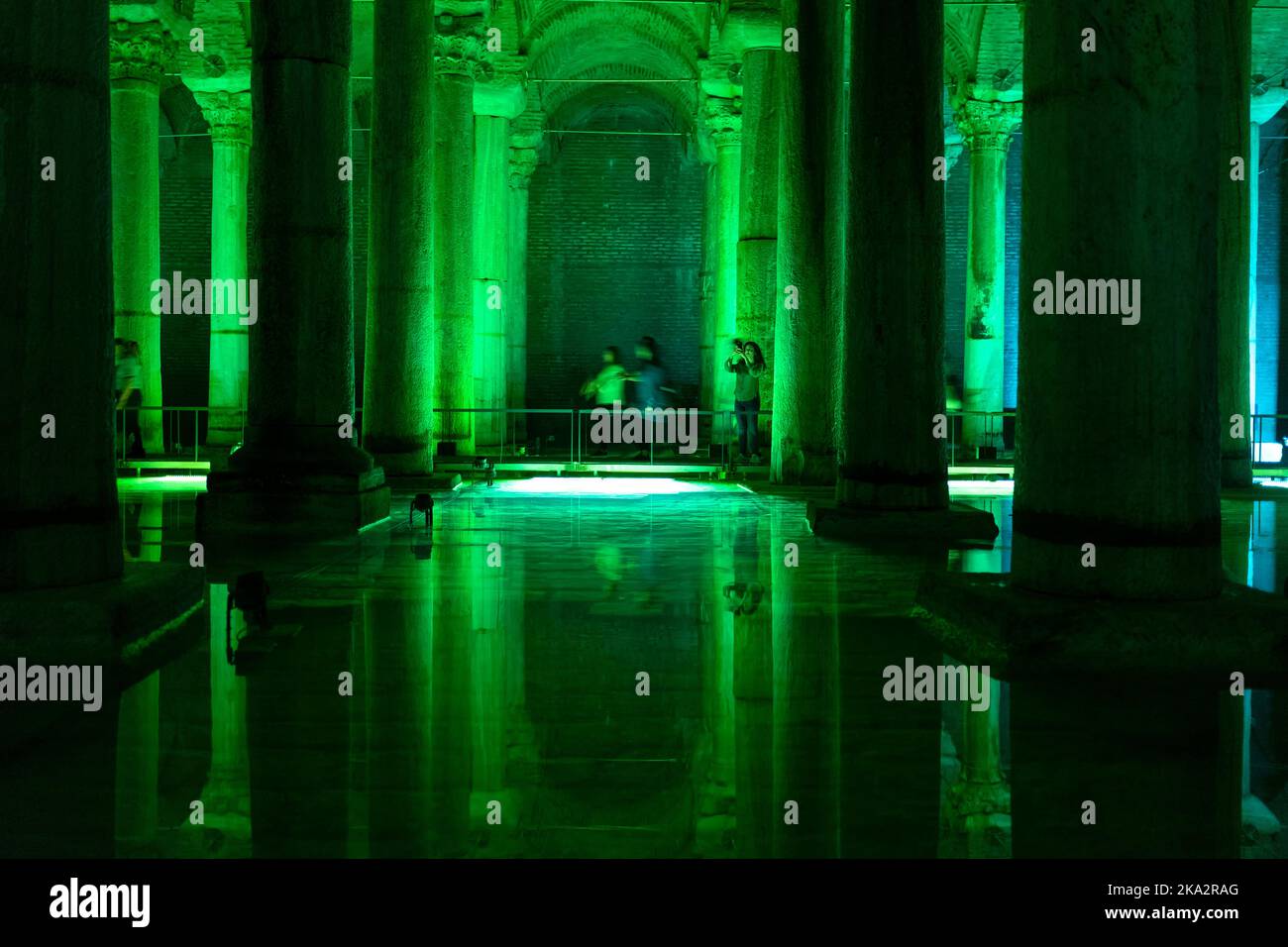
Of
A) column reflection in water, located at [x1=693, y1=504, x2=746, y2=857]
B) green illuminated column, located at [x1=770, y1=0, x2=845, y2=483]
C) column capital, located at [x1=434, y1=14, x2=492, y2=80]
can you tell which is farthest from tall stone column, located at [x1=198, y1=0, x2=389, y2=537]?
column capital, located at [x1=434, y1=14, x2=492, y2=80]

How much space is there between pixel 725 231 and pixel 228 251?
8447mm

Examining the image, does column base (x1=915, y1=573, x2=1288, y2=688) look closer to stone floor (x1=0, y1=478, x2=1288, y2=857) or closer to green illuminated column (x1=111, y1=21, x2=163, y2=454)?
stone floor (x1=0, y1=478, x2=1288, y2=857)

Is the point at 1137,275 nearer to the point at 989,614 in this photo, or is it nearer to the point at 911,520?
the point at 989,614

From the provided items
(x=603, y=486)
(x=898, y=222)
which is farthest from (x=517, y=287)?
(x=898, y=222)

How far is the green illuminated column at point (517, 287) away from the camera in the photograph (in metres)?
29.8

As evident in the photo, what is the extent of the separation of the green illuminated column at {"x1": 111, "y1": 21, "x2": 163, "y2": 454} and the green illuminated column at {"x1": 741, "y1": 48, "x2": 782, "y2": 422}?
28.6 feet

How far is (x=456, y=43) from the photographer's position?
18.4 metres

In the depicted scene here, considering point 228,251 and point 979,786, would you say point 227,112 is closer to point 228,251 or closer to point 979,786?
point 228,251

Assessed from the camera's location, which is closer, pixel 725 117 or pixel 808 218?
pixel 808 218

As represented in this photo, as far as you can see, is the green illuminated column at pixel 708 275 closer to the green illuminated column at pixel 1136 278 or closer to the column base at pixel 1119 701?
the green illuminated column at pixel 1136 278

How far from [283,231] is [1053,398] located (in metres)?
6.45

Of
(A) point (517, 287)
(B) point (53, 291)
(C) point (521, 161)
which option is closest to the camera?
(B) point (53, 291)

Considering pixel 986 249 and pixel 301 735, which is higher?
pixel 986 249

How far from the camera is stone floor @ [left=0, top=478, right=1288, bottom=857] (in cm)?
336
